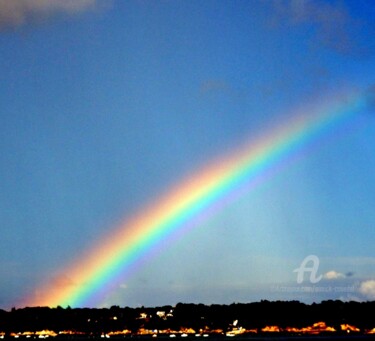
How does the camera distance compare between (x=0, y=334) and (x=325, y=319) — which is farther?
(x=0, y=334)

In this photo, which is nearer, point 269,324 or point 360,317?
point 360,317

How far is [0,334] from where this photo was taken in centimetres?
19912

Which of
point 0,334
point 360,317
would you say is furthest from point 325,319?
point 0,334

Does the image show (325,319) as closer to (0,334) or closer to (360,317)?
(360,317)

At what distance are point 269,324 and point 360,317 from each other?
3931 cm

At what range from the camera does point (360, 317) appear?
16838 centimetres

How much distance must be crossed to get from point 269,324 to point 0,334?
13548 centimetres

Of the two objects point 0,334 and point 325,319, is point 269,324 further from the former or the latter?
point 0,334

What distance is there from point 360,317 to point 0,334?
17438 cm

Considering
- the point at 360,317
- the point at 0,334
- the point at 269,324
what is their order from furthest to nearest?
the point at 0,334 < the point at 269,324 < the point at 360,317

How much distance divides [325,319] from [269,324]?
82.6 feet

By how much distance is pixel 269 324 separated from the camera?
179 metres

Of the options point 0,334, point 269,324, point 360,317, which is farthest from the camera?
point 0,334

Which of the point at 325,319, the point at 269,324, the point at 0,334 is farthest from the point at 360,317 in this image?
the point at 0,334
